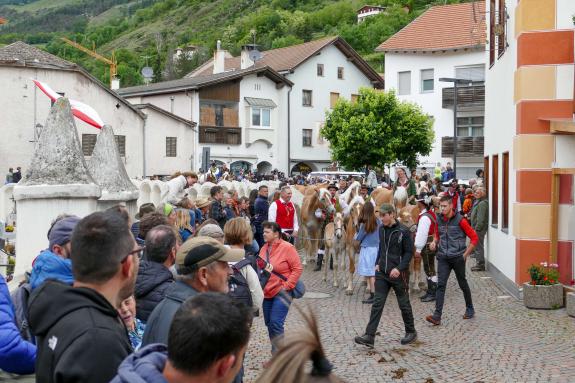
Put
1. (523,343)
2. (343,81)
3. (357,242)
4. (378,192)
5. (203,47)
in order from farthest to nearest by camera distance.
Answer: (203,47), (343,81), (378,192), (357,242), (523,343)

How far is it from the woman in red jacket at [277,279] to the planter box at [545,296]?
572cm

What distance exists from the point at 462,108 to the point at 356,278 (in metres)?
32.6

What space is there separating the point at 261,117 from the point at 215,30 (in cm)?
8750

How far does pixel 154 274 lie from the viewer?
5.13 m

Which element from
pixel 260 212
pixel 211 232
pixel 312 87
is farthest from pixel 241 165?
pixel 211 232

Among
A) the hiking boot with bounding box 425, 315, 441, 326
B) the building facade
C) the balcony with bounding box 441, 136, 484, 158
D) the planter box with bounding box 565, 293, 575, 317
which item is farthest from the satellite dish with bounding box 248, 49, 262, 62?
the hiking boot with bounding box 425, 315, 441, 326

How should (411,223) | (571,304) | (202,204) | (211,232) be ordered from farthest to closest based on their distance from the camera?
(411,223) → (202,204) → (571,304) → (211,232)

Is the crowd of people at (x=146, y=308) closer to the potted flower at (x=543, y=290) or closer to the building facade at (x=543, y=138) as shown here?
the potted flower at (x=543, y=290)

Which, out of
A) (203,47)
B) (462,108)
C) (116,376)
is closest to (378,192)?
(116,376)

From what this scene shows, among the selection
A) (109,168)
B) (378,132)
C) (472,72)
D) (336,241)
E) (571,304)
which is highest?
(472,72)

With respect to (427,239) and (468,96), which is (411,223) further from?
(468,96)

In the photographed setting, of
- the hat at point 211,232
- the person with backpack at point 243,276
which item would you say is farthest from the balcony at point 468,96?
the hat at point 211,232

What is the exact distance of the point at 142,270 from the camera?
205 inches

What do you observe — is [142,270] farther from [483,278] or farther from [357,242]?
[483,278]
